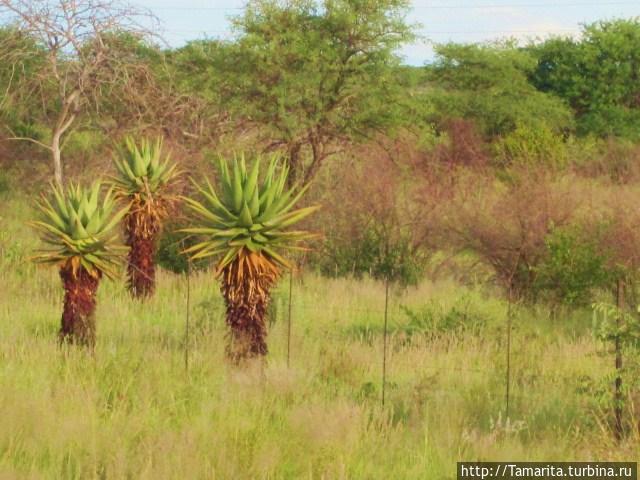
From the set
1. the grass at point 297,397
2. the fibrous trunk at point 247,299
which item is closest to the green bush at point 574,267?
the grass at point 297,397

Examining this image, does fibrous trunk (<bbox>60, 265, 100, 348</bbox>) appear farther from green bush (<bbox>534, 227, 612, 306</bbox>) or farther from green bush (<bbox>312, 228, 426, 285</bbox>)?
green bush (<bbox>312, 228, 426, 285</bbox>)

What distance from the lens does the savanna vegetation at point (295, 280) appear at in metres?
7.19

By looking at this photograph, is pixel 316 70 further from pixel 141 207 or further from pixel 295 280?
pixel 141 207

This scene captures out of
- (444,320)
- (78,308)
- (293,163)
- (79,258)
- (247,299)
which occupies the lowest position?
(444,320)

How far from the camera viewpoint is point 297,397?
327 inches

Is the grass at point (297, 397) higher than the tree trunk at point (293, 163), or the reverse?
the tree trunk at point (293, 163)

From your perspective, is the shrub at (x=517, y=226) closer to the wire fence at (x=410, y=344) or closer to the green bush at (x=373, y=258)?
the green bush at (x=373, y=258)

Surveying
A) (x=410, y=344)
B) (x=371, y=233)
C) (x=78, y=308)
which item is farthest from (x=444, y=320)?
(x=371, y=233)

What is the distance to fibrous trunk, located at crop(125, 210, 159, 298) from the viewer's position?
46.2ft

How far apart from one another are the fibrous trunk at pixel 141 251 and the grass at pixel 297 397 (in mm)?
583

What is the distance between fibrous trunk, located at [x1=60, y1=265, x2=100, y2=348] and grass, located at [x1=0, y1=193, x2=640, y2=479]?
0.25 meters

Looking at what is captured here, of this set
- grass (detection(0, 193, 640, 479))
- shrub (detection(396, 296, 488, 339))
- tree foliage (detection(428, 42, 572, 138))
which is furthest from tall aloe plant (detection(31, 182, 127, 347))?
tree foliage (detection(428, 42, 572, 138))

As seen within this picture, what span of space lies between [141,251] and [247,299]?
4.59 m

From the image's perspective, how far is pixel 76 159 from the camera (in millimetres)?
26906
